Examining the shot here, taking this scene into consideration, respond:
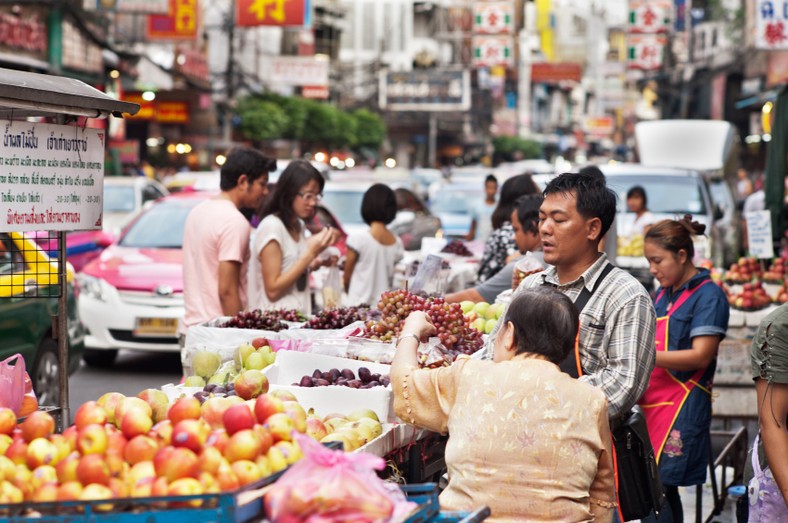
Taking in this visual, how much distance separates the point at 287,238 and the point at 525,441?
3.83 m

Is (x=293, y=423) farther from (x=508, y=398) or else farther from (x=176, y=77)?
(x=176, y=77)

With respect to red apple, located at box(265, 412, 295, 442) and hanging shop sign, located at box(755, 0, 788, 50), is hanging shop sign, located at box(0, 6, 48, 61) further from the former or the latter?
red apple, located at box(265, 412, 295, 442)

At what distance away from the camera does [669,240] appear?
5926 mm

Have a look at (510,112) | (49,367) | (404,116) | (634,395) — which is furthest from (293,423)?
(510,112)

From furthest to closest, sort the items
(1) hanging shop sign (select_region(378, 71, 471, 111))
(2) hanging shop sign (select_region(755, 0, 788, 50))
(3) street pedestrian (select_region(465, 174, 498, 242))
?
1. (1) hanging shop sign (select_region(378, 71, 471, 111))
2. (3) street pedestrian (select_region(465, 174, 498, 242))
3. (2) hanging shop sign (select_region(755, 0, 788, 50))

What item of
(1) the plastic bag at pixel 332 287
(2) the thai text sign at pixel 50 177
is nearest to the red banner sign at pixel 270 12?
(1) the plastic bag at pixel 332 287

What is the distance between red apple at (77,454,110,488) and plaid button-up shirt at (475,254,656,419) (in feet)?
5.29

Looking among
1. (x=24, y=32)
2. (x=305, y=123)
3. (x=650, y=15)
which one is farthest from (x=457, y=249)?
(x=305, y=123)

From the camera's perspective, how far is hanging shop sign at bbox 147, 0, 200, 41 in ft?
88.4

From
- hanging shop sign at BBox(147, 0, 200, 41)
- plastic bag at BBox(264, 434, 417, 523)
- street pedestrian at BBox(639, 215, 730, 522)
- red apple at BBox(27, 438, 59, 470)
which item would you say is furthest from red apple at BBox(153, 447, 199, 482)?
hanging shop sign at BBox(147, 0, 200, 41)

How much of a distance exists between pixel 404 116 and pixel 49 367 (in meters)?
62.4

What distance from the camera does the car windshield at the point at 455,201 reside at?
64.6 ft

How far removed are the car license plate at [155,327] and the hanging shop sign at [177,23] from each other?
16995mm

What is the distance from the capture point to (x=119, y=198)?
18.5 metres
